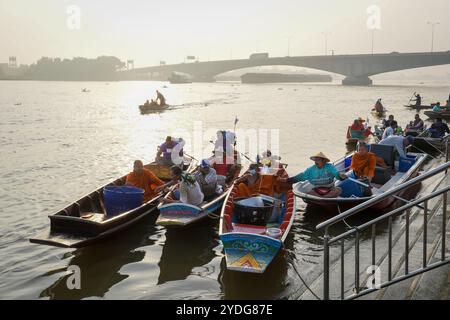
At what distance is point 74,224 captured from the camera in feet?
33.9

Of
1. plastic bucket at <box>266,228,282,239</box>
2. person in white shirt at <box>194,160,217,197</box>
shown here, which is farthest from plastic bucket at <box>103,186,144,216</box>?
plastic bucket at <box>266,228,282,239</box>

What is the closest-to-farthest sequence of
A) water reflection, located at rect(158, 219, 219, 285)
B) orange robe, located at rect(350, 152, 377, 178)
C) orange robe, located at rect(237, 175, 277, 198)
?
water reflection, located at rect(158, 219, 219, 285), orange robe, located at rect(237, 175, 277, 198), orange robe, located at rect(350, 152, 377, 178)

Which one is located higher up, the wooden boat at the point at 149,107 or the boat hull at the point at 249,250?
the wooden boat at the point at 149,107

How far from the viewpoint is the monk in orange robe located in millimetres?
14250

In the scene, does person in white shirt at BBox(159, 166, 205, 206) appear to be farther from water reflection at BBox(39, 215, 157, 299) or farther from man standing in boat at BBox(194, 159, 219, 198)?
water reflection at BBox(39, 215, 157, 299)

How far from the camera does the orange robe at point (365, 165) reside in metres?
14.2

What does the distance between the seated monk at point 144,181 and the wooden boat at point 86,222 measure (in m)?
0.54

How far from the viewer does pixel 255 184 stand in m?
12.6

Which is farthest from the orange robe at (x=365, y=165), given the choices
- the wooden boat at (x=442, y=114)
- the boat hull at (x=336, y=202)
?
the wooden boat at (x=442, y=114)

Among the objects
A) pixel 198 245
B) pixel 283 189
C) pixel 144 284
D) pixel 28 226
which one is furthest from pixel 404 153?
pixel 28 226

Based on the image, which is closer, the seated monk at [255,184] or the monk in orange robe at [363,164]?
the seated monk at [255,184]

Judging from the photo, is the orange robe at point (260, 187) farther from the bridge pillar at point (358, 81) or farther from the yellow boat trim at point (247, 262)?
the bridge pillar at point (358, 81)

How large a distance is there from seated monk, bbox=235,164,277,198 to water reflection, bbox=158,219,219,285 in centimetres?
139
